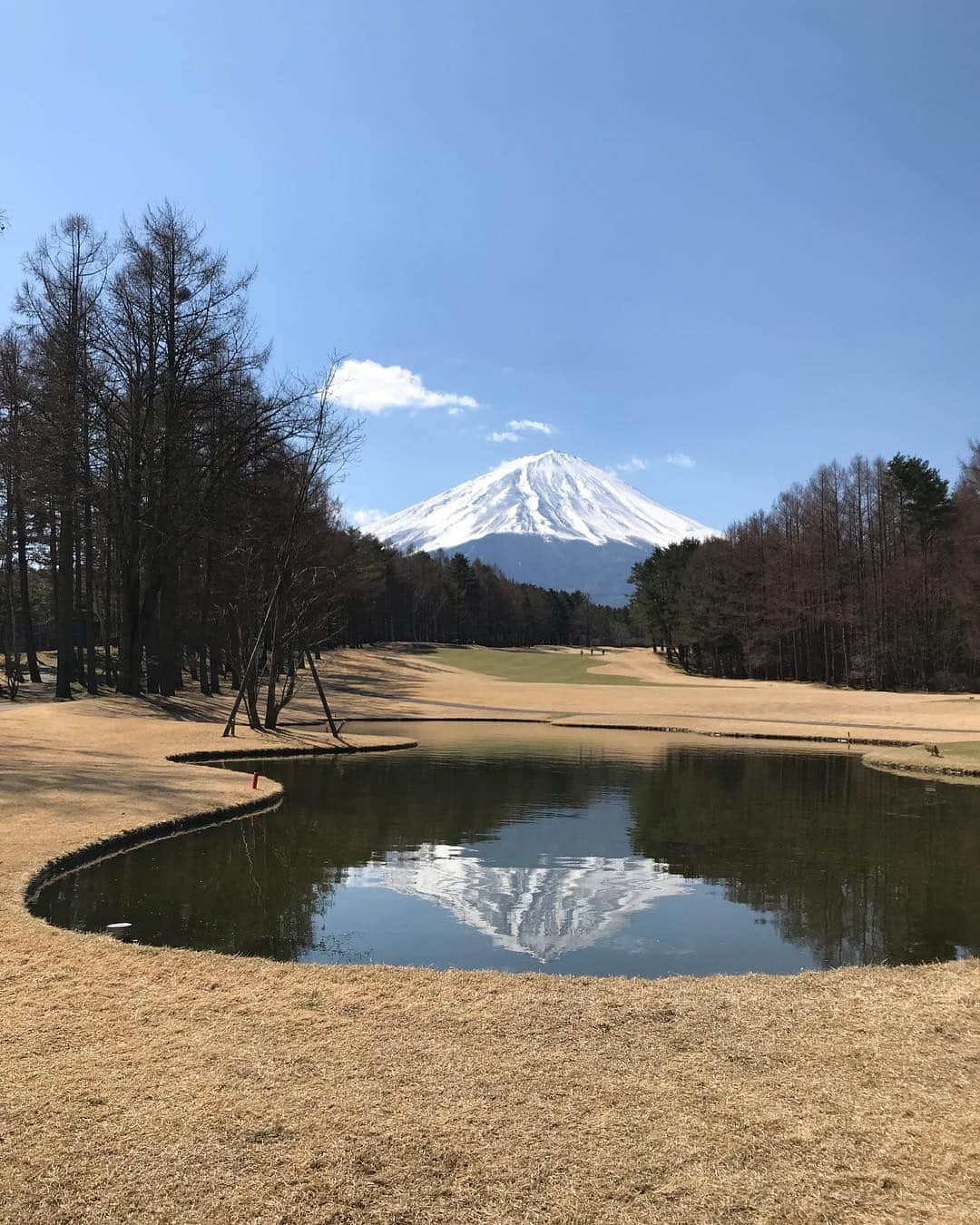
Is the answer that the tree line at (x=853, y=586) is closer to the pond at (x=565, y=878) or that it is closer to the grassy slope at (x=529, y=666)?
the grassy slope at (x=529, y=666)

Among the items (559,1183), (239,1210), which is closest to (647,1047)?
(559,1183)

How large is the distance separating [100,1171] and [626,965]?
583 centimetres

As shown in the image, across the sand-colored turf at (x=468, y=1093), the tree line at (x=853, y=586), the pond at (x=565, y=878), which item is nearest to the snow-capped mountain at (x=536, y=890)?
the pond at (x=565, y=878)

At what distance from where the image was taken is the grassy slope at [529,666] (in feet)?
223

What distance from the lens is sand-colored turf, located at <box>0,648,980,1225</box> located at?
13.3 feet

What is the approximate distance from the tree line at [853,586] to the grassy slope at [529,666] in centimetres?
1030

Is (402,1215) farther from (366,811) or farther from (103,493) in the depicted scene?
(103,493)

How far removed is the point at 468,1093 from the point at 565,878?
304 inches

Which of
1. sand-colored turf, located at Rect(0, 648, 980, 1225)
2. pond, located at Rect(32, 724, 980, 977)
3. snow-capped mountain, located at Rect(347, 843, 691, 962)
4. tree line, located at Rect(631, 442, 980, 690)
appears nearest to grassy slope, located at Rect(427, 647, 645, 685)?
tree line, located at Rect(631, 442, 980, 690)

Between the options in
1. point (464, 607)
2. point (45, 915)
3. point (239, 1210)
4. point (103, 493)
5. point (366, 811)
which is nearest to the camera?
point (239, 1210)

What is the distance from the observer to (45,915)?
9.73 metres

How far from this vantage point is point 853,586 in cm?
6284

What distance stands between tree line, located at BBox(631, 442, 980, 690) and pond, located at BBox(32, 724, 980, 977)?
120 feet

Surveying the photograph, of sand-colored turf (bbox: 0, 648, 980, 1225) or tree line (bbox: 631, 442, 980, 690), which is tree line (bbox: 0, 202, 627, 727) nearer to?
sand-colored turf (bbox: 0, 648, 980, 1225)
